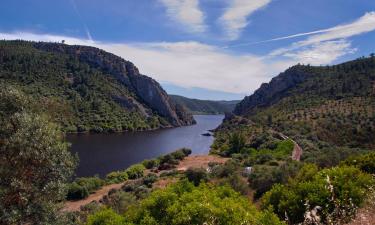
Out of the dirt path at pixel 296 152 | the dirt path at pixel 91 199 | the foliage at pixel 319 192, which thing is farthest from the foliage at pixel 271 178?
the dirt path at pixel 296 152

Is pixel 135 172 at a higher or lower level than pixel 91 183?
lower

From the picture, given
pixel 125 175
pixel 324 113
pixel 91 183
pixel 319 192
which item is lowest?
pixel 125 175

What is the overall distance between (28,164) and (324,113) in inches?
3928

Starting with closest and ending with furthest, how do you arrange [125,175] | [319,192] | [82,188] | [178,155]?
1. [319,192]
2. [82,188]
3. [125,175]
4. [178,155]

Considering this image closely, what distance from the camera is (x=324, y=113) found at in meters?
106

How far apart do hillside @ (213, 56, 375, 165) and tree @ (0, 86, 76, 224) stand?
3732 centimetres

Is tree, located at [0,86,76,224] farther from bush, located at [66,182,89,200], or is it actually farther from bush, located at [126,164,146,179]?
bush, located at [126,164,146,179]

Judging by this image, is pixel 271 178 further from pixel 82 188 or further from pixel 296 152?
pixel 296 152

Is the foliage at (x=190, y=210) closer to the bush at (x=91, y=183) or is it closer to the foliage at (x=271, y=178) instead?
the foliage at (x=271, y=178)

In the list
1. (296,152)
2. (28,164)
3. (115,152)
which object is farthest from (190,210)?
(115,152)

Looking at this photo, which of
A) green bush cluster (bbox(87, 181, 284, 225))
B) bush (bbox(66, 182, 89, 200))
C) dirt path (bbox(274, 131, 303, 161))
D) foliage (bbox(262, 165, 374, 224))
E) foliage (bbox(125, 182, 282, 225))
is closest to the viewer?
foliage (bbox(125, 182, 282, 225))

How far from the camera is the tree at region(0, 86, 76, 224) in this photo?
53.4 feet

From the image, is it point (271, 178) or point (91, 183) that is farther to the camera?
point (91, 183)

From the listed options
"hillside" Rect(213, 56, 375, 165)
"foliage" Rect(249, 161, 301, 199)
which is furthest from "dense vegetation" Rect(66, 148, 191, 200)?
"hillside" Rect(213, 56, 375, 165)
